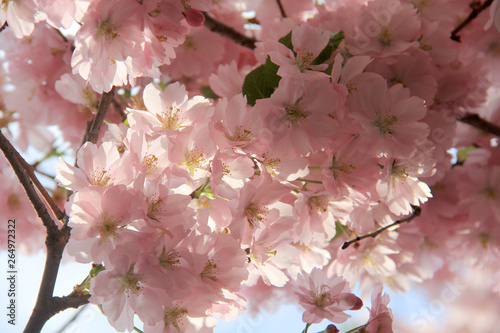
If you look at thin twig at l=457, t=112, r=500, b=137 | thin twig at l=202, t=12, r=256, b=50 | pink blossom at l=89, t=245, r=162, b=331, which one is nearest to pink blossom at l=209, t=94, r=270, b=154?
pink blossom at l=89, t=245, r=162, b=331

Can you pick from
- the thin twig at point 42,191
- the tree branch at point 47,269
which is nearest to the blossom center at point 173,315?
the tree branch at point 47,269

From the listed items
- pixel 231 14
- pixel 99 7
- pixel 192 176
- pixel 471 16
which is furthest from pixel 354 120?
pixel 231 14

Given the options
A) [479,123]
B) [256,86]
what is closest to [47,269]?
[256,86]

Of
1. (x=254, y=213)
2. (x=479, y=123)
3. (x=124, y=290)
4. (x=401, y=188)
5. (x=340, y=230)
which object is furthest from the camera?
(x=479, y=123)

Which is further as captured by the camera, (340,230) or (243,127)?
(340,230)

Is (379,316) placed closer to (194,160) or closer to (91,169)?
(194,160)

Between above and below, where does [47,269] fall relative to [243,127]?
above

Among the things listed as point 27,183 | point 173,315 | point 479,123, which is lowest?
point 479,123

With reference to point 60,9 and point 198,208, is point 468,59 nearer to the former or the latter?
point 198,208
